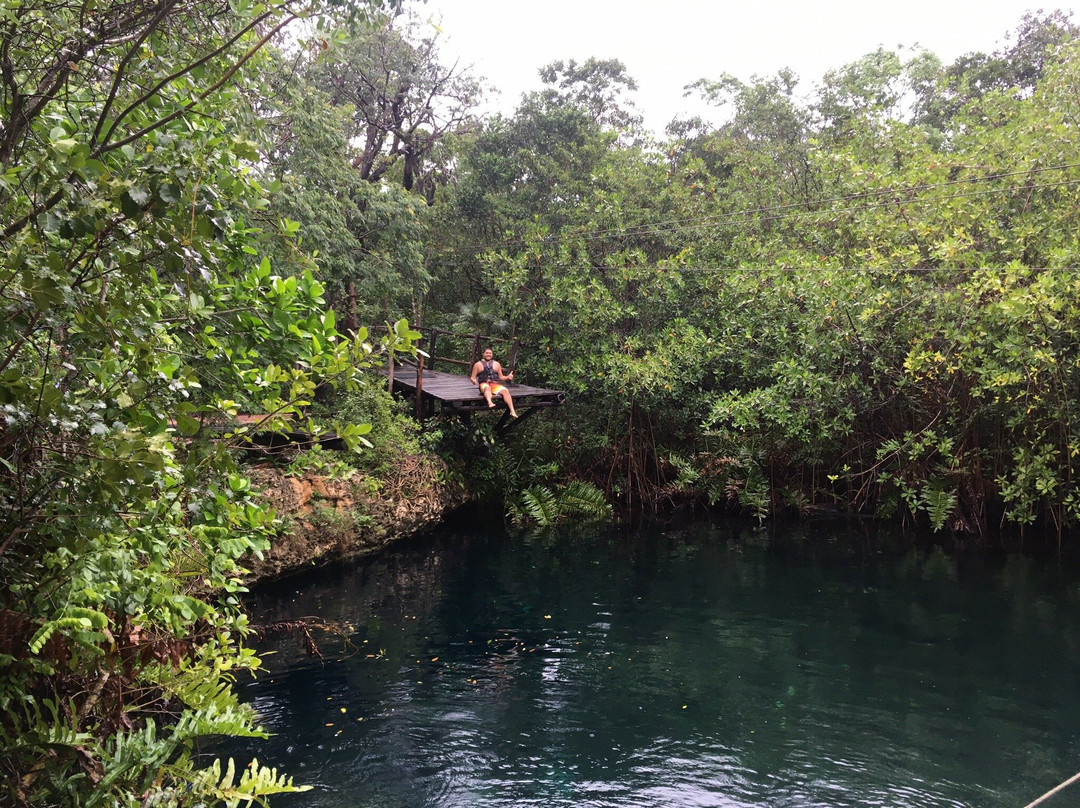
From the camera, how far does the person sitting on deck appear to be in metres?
13.1

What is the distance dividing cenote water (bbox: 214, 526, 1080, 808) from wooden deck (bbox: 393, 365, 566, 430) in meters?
2.89

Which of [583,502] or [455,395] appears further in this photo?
[583,502]

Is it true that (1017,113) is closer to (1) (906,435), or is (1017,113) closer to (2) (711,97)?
(1) (906,435)

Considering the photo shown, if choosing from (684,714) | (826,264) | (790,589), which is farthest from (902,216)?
(684,714)

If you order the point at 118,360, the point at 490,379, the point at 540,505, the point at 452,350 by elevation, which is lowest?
the point at 540,505

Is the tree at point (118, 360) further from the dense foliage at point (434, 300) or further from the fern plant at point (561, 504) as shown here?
the fern plant at point (561, 504)

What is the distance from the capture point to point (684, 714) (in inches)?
274

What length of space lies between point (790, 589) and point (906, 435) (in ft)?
11.7

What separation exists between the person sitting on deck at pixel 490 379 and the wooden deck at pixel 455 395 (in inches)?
6.3

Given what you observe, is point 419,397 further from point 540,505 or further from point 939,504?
point 939,504

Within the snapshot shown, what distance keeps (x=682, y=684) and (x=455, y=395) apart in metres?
7.03

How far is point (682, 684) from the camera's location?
7621 millimetres

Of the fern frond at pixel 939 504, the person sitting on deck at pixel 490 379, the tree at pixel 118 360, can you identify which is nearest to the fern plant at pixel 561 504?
the person sitting on deck at pixel 490 379

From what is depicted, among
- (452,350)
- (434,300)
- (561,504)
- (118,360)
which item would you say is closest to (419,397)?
(561,504)
